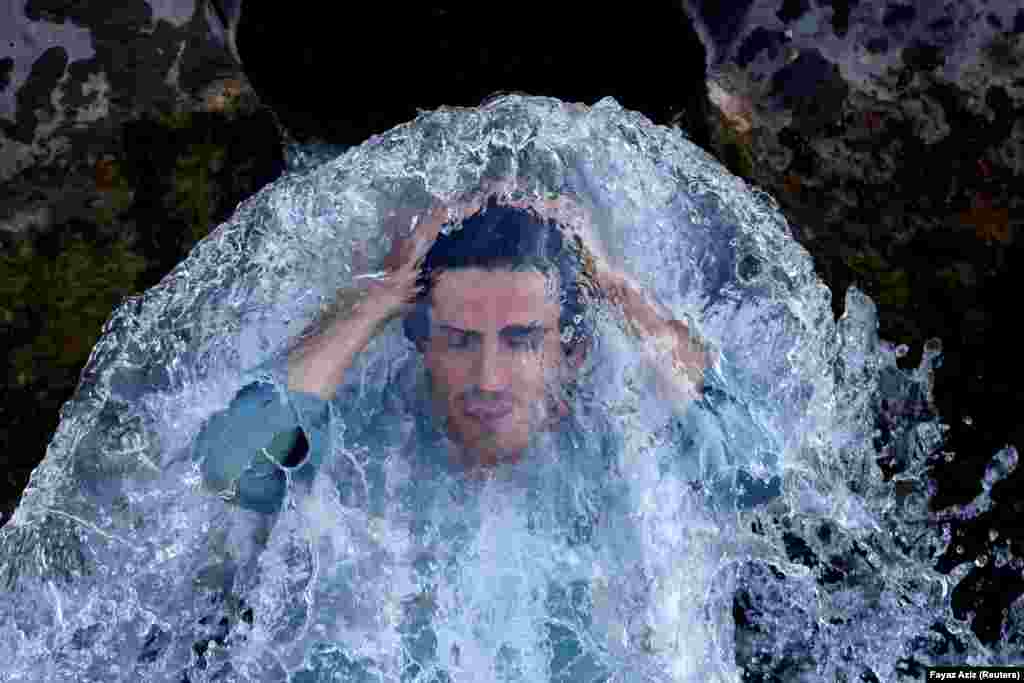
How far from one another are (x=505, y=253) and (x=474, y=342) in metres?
0.17

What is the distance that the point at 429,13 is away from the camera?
9.81 feet

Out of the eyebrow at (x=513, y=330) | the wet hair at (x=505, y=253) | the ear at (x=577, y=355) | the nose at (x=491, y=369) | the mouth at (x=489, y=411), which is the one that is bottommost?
the mouth at (x=489, y=411)

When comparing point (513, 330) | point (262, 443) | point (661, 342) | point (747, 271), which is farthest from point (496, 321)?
point (747, 271)

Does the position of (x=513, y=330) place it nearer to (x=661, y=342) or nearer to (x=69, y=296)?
(x=661, y=342)

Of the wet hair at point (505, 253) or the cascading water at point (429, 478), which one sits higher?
the wet hair at point (505, 253)

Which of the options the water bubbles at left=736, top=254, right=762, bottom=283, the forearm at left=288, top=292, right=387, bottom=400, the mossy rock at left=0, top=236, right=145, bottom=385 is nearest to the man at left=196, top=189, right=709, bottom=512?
the forearm at left=288, top=292, right=387, bottom=400

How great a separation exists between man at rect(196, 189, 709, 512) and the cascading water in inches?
2.2

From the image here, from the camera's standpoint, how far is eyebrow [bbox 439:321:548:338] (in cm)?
238

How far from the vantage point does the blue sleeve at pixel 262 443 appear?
2.46 m

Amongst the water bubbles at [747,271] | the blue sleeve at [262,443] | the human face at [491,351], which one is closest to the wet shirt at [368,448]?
the blue sleeve at [262,443]

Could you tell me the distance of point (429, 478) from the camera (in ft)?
8.63

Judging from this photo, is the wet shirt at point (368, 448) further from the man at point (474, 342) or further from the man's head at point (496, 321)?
the man's head at point (496, 321)

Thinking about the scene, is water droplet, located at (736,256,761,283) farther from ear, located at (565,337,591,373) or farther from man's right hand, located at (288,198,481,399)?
man's right hand, located at (288,198,481,399)

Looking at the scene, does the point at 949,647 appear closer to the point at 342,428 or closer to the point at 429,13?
the point at 342,428
